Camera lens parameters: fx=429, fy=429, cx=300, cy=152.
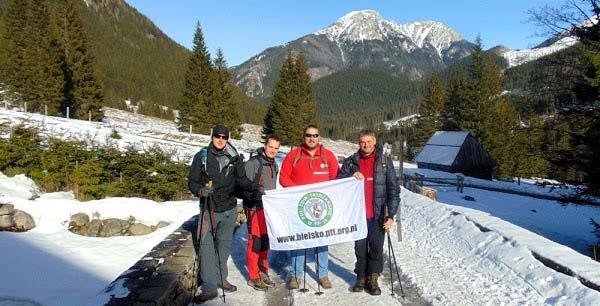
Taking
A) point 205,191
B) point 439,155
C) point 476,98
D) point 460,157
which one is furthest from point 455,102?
point 205,191

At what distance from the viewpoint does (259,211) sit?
21.6 feet

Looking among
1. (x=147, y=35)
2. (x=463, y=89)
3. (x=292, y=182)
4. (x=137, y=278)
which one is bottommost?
(x=137, y=278)

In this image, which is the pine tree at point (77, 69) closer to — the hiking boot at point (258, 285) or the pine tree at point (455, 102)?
the pine tree at point (455, 102)

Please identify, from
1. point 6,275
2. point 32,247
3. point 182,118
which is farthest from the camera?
point 182,118

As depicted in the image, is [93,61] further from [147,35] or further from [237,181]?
[147,35]

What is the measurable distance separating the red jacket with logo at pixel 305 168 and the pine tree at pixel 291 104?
36663 millimetres

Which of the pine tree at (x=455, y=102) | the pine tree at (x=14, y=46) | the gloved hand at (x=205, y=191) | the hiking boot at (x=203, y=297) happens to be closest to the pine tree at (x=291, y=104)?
the pine tree at (x=455, y=102)

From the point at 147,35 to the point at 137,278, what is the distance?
15275 centimetres

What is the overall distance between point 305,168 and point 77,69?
43.2 m

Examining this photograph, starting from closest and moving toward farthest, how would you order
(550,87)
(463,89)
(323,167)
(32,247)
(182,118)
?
(323,167), (32,247), (550,87), (182,118), (463,89)

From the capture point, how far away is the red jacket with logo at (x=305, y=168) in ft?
21.1

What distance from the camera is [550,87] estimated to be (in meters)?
15.3

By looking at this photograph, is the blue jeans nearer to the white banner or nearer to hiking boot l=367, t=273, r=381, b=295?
the white banner

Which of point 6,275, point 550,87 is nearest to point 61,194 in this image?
point 6,275
